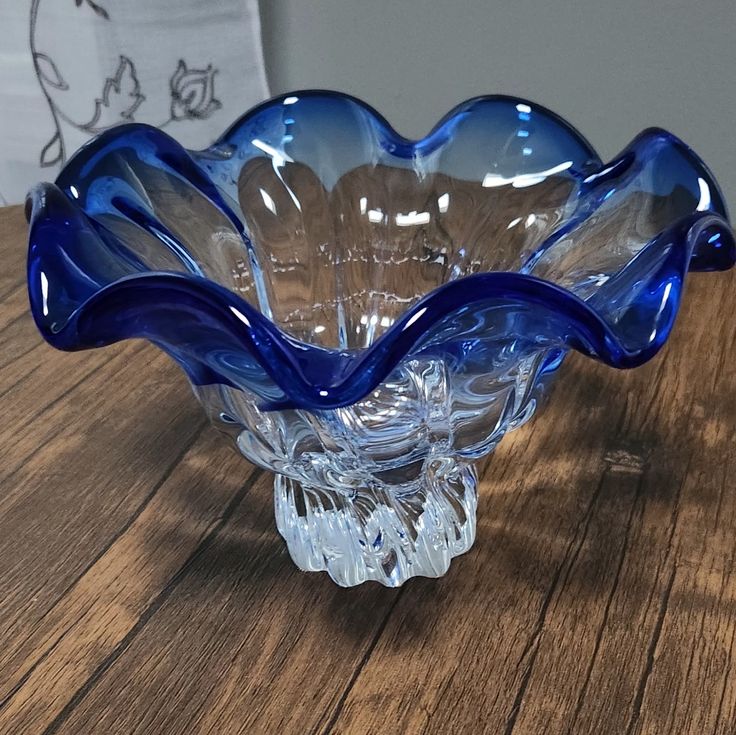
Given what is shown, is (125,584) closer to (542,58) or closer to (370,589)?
(370,589)

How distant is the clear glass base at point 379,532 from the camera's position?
57cm

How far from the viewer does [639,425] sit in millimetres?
696

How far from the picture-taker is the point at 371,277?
771 millimetres

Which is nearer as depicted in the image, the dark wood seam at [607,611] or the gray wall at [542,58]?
the dark wood seam at [607,611]

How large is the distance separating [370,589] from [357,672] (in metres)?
0.06

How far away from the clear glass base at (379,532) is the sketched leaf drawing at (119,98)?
3.35ft

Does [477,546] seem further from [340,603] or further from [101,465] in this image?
[101,465]

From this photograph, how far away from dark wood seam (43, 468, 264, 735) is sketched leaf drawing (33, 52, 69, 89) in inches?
39.0

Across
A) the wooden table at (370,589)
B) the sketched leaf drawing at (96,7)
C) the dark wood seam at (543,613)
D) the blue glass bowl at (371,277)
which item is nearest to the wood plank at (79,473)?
the wooden table at (370,589)

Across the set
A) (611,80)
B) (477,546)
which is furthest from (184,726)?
(611,80)

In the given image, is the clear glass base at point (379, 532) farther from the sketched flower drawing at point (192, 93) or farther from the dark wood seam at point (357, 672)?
the sketched flower drawing at point (192, 93)

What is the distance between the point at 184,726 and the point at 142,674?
1.7 inches

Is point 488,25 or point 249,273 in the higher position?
point 249,273

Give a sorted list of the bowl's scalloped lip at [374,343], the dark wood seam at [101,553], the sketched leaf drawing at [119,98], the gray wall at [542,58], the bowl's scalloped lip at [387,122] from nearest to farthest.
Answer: the bowl's scalloped lip at [374,343] → the dark wood seam at [101,553] → the bowl's scalloped lip at [387,122] → the gray wall at [542,58] → the sketched leaf drawing at [119,98]
